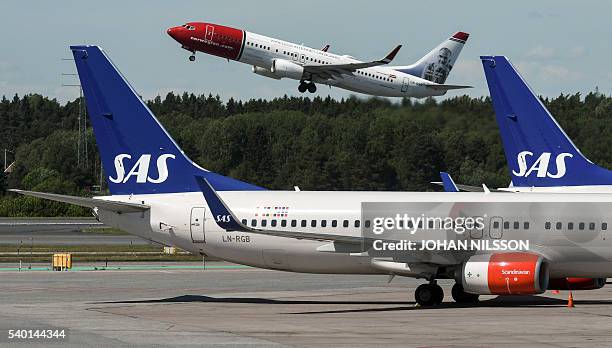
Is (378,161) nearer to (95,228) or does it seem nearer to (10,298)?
(95,228)

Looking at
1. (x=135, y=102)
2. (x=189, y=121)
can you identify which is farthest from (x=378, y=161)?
(x=189, y=121)

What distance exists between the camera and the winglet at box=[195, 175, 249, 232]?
36.1 meters

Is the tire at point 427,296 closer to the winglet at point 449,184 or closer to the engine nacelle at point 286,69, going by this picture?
the winglet at point 449,184

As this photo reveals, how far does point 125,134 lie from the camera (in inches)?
1604

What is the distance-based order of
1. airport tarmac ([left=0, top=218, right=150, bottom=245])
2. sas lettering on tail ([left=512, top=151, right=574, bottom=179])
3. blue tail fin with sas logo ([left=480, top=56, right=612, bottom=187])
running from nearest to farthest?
blue tail fin with sas logo ([left=480, top=56, right=612, bottom=187])
sas lettering on tail ([left=512, top=151, right=574, bottom=179])
airport tarmac ([left=0, top=218, right=150, bottom=245])

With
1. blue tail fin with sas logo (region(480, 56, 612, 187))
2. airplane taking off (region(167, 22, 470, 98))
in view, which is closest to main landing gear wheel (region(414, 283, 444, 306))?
blue tail fin with sas logo (region(480, 56, 612, 187))

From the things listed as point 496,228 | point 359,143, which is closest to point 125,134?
point 496,228

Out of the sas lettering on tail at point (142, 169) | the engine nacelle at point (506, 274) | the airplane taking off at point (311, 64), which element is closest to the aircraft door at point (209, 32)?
the airplane taking off at point (311, 64)

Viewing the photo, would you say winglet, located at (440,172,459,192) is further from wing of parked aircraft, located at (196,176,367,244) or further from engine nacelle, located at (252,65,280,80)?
engine nacelle, located at (252,65,280,80)

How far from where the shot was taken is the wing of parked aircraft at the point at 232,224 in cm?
3600

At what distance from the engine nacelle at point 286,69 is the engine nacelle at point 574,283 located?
5082 cm

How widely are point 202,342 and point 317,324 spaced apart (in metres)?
5.13

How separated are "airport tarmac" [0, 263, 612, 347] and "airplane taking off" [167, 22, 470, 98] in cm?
3727

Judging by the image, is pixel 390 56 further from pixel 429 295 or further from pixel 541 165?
pixel 429 295
